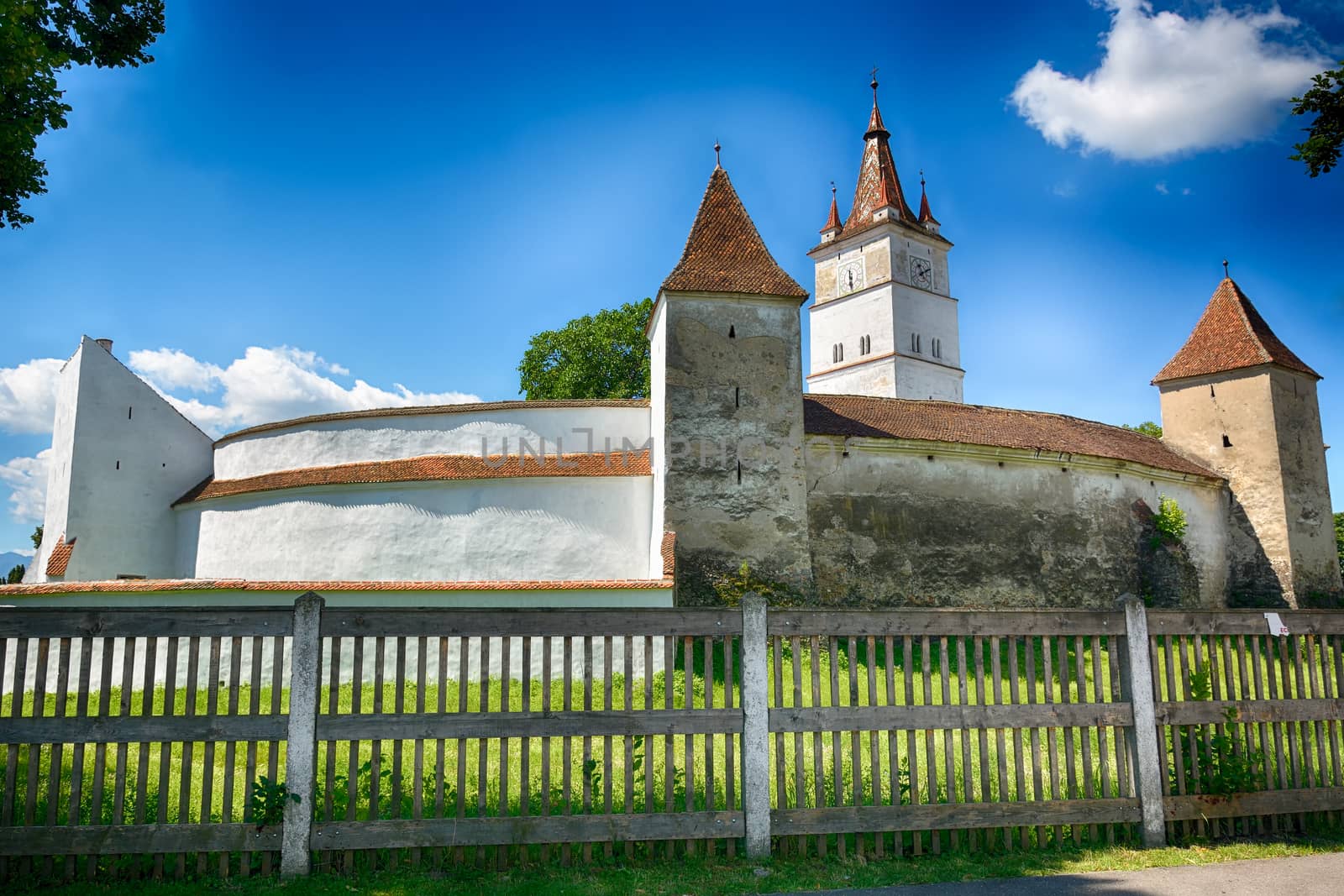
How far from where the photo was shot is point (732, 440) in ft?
57.0

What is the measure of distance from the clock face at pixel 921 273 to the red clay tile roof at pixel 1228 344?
20.2 meters

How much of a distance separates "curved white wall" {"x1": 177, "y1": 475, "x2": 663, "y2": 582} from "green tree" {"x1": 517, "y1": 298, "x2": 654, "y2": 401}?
17.8 m

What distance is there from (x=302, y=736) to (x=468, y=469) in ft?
46.9

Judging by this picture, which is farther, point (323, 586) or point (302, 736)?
point (323, 586)

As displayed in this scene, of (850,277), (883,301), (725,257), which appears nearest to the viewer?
(725,257)

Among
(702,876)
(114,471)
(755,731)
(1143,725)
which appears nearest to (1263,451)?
(1143,725)

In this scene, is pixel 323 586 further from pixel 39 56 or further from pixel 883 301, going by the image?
pixel 883 301

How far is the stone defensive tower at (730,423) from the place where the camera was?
1684cm

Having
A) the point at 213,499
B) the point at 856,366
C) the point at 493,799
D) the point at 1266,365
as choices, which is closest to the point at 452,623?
the point at 493,799

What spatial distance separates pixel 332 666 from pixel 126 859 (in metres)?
1.67

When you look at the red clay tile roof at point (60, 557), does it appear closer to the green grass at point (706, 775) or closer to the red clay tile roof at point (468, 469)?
the red clay tile roof at point (468, 469)

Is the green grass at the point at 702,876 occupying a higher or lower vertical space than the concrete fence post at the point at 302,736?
lower

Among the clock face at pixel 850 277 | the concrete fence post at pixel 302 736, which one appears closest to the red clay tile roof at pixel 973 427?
the concrete fence post at pixel 302 736

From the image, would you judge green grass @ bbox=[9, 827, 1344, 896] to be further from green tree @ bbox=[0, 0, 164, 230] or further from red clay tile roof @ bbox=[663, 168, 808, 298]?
red clay tile roof @ bbox=[663, 168, 808, 298]
